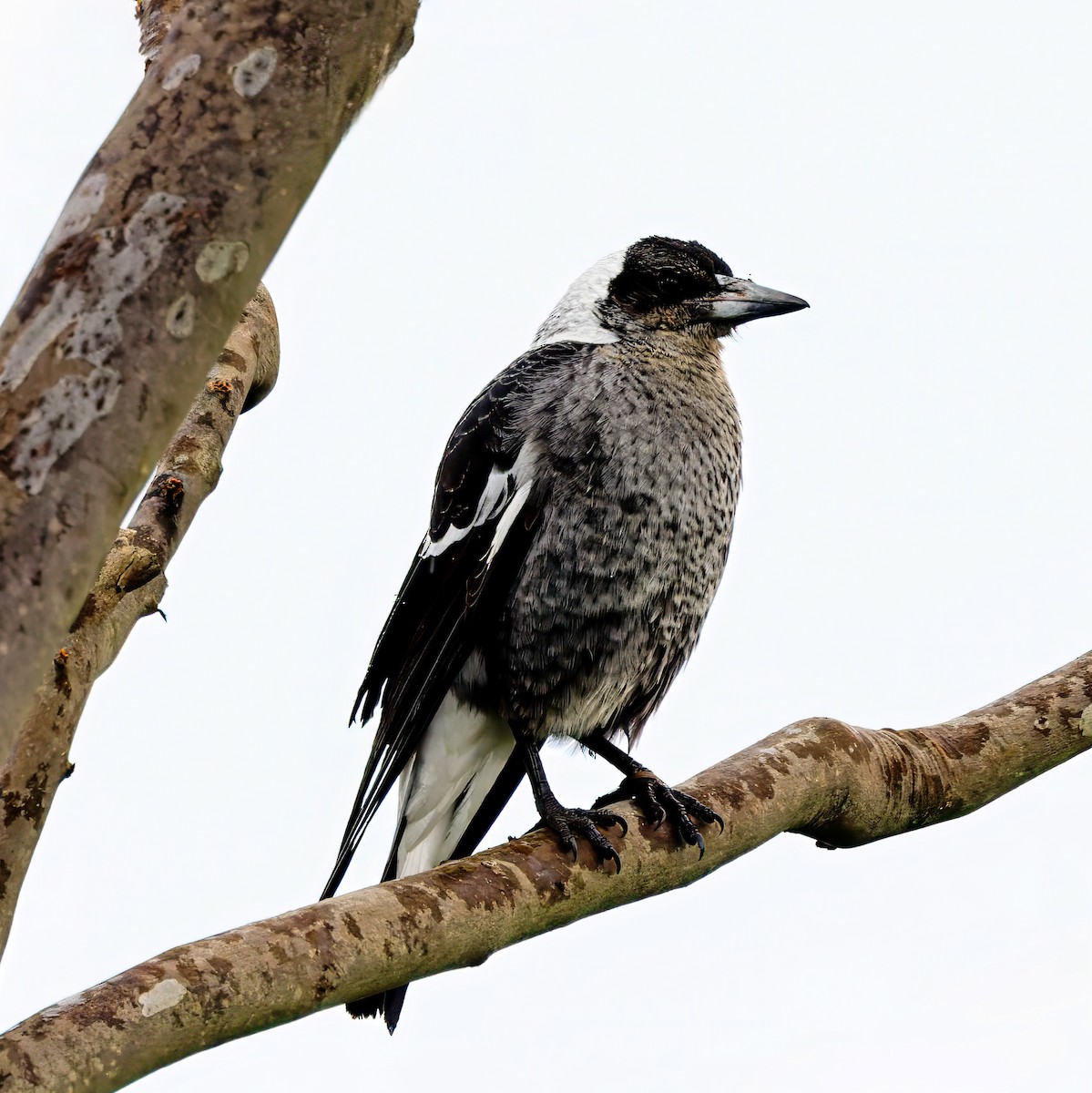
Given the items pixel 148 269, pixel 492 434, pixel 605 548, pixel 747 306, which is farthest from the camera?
pixel 747 306

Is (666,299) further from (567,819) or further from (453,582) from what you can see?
(567,819)

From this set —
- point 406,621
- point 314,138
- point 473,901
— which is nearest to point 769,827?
point 473,901

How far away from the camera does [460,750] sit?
2.78 metres

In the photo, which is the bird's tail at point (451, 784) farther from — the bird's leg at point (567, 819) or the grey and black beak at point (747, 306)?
the grey and black beak at point (747, 306)

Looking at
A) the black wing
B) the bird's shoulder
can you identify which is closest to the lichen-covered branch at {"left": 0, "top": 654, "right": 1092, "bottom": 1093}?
the black wing

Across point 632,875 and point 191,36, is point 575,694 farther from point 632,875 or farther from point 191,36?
point 191,36

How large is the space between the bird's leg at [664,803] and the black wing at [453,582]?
397 millimetres

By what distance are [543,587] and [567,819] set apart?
1.75 feet

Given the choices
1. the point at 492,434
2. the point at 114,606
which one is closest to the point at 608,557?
the point at 492,434

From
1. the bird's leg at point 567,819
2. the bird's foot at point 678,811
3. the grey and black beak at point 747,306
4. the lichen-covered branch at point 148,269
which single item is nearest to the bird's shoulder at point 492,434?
the grey and black beak at point 747,306

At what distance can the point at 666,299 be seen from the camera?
10.2 feet

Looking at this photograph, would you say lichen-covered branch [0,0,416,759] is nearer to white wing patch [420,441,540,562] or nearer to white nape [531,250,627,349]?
white wing patch [420,441,540,562]

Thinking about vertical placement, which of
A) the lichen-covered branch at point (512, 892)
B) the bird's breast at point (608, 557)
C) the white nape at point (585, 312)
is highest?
the white nape at point (585, 312)

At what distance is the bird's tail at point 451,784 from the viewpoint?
276cm
